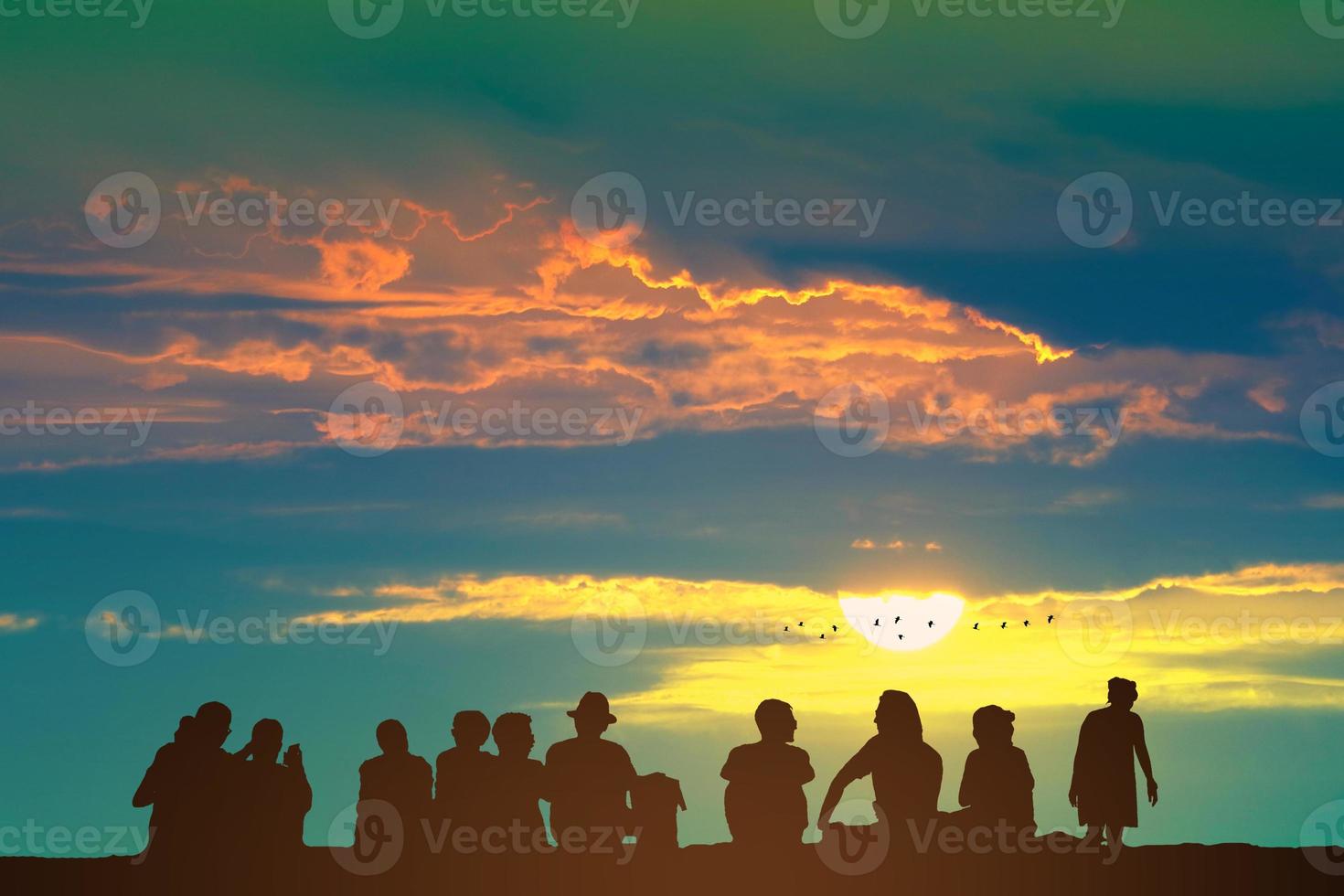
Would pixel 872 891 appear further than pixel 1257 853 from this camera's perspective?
No

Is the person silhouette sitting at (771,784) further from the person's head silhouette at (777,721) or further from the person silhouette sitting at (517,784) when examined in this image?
the person silhouette sitting at (517,784)

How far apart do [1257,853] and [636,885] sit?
6.88m

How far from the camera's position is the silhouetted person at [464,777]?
18.6 metres

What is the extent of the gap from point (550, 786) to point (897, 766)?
3.63 m

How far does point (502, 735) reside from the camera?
18.8m

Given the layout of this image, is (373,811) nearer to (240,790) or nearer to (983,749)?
(240,790)

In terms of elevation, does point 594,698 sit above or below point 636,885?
above

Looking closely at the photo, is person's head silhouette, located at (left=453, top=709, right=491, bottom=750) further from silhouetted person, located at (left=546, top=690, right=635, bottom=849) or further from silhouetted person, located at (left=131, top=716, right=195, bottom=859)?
silhouetted person, located at (left=131, top=716, right=195, bottom=859)

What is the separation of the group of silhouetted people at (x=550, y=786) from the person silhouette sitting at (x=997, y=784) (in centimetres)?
1

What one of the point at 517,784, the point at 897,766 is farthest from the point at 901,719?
the point at 517,784

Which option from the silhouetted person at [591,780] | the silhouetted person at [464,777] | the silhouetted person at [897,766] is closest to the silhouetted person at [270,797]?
the silhouetted person at [464,777]

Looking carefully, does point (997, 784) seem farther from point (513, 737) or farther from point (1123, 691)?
point (513, 737)

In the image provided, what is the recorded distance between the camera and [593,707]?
18312 mm

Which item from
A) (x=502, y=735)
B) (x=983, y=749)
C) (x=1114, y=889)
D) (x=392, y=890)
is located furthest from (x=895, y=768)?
(x=392, y=890)
